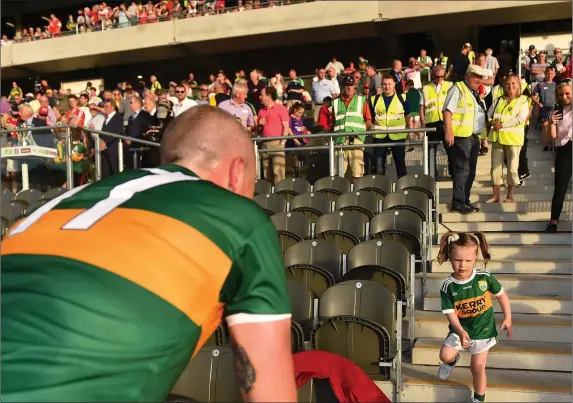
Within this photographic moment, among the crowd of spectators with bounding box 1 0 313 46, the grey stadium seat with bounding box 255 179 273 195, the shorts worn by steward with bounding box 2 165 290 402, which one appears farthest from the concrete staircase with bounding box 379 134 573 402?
the crowd of spectators with bounding box 1 0 313 46

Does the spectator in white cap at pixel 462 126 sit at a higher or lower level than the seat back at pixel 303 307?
higher

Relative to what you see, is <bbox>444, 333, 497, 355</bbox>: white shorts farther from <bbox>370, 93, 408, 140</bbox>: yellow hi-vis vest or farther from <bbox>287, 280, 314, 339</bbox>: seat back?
<bbox>370, 93, 408, 140</bbox>: yellow hi-vis vest

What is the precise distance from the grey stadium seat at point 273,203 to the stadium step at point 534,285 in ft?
7.36

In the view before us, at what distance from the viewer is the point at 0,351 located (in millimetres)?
1179

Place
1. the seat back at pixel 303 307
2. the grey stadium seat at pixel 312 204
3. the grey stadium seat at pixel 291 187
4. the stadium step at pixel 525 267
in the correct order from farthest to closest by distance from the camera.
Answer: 1. the grey stadium seat at pixel 291 187
2. the grey stadium seat at pixel 312 204
3. the stadium step at pixel 525 267
4. the seat back at pixel 303 307

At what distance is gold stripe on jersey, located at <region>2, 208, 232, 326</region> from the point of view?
1188mm

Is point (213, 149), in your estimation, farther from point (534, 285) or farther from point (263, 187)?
point (263, 187)

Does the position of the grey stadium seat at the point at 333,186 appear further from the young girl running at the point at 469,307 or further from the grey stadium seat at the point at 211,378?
the grey stadium seat at the point at 211,378

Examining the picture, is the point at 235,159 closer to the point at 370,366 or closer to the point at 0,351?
the point at 0,351

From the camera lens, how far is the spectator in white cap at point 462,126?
729 centimetres

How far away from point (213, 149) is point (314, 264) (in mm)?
4137

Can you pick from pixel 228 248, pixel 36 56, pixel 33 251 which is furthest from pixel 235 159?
pixel 36 56

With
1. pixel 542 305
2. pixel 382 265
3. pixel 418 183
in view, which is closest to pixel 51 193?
pixel 418 183

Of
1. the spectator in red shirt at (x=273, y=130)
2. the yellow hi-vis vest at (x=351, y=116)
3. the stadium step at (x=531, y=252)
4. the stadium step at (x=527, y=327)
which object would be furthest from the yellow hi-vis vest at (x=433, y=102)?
the stadium step at (x=527, y=327)
